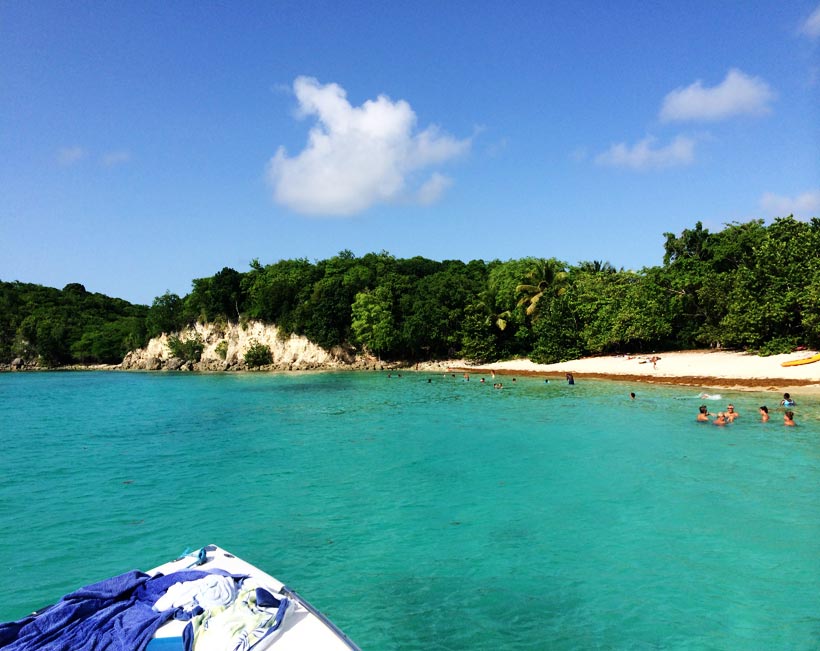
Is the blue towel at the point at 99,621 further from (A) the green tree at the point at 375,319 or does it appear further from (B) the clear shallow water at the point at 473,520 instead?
(A) the green tree at the point at 375,319

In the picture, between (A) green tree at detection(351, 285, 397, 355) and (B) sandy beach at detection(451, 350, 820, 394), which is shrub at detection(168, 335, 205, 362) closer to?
(A) green tree at detection(351, 285, 397, 355)

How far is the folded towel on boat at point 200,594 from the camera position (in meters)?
6.22

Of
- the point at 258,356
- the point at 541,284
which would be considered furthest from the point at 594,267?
the point at 258,356

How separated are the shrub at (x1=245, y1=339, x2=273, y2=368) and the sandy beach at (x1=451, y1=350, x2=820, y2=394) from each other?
125 ft

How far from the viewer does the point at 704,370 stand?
37.8 m

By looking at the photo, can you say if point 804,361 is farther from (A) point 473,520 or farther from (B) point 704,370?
(A) point 473,520

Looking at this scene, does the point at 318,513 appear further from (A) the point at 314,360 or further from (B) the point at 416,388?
(A) the point at 314,360

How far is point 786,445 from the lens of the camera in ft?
62.3

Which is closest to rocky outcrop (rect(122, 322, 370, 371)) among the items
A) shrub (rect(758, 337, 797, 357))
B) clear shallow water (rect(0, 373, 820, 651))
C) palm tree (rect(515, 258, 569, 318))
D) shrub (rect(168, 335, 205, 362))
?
shrub (rect(168, 335, 205, 362))

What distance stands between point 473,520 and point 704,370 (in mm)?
31784

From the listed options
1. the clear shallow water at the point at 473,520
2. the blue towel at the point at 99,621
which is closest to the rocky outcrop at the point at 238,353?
the clear shallow water at the point at 473,520

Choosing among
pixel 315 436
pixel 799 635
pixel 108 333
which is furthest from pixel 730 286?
pixel 108 333

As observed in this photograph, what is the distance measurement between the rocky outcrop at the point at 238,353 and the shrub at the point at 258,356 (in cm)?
64

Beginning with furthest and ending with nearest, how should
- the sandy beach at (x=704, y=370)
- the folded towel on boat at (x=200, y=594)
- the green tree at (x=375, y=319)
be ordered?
the green tree at (x=375, y=319), the sandy beach at (x=704, y=370), the folded towel on boat at (x=200, y=594)
